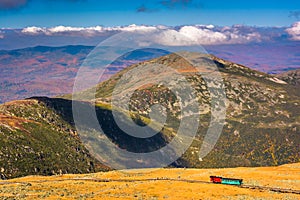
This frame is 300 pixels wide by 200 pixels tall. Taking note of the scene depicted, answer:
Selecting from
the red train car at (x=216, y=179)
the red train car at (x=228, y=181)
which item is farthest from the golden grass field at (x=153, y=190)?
the red train car at (x=228, y=181)

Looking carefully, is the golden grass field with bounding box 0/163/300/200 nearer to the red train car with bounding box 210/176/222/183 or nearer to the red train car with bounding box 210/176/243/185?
the red train car with bounding box 210/176/222/183

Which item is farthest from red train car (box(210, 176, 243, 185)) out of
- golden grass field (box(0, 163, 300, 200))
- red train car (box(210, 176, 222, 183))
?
golden grass field (box(0, 163, 300, 200))

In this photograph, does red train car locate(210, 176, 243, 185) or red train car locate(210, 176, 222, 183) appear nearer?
red train car locate(210, 176, 243, 185)

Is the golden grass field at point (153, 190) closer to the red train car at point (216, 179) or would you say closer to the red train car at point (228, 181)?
the red train car at point (216, 179)

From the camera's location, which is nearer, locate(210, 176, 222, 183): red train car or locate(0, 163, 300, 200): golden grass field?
locate(0, 163, 300, 200): golden grass field

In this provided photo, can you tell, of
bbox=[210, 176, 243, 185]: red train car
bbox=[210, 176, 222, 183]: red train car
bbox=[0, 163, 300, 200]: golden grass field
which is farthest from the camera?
bbox=[210, 176, 222, 183]: red train car

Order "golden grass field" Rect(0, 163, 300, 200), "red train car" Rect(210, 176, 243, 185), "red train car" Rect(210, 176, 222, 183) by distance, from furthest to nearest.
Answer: "red train car" Rect(210, 176, 222, 183), "red train car" Rect(210, 176, 243, 185), "golden grass field" Rect(0, 163, 300, 200)

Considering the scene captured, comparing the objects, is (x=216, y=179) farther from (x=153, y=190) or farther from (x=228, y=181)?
(x=153, y=190)

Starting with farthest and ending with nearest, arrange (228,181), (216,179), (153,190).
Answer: (216,179), (228,181), (153,190)

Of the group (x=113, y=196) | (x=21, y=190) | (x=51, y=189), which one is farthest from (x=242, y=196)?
(x=21, y=190)

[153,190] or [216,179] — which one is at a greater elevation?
[153,190]

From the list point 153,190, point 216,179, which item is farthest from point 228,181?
point 153,190
